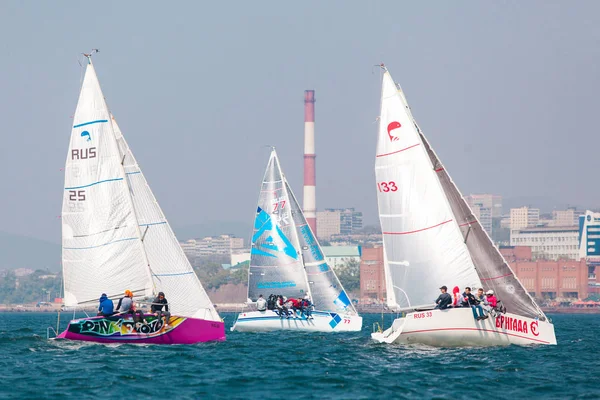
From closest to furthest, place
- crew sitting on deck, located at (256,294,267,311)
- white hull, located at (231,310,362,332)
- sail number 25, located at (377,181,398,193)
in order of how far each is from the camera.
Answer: sail number 25, located at (377,181,398,193), white hull, located at (231,310,362,332), crew sitting on deck, located at (256,294,267,311)

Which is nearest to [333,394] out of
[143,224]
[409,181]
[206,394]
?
[206,394]

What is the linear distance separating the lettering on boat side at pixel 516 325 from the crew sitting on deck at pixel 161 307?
795 cm

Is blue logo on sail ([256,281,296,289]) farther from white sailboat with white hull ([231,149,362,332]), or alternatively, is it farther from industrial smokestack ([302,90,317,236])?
industrial smokestack ([302,90,317,236])

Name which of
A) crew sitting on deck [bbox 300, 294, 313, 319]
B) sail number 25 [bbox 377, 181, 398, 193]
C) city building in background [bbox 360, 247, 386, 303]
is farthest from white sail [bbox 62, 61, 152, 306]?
city building in background [bbox 360, 247, 386, 303]

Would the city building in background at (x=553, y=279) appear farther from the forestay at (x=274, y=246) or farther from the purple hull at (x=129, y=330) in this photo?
the purple hull at (x=129, y=330)

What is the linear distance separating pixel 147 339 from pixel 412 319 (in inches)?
258

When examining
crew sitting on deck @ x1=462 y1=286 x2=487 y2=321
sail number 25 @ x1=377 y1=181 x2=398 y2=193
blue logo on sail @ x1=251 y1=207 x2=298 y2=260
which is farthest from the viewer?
blue logo on sail @ x1=251 y1=207 x2=298 y2=260

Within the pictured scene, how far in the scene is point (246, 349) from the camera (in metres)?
27.5

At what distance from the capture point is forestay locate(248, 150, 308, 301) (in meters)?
40.3

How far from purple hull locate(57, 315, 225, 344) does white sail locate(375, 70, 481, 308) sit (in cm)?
527

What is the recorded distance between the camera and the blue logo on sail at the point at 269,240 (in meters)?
40.6

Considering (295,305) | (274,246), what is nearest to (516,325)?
(295,305)

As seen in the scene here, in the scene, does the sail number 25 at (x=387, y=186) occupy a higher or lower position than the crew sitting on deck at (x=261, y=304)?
higher

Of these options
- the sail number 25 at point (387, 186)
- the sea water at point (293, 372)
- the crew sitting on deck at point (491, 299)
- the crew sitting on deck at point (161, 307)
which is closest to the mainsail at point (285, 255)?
the sea water at point (293, 372)
